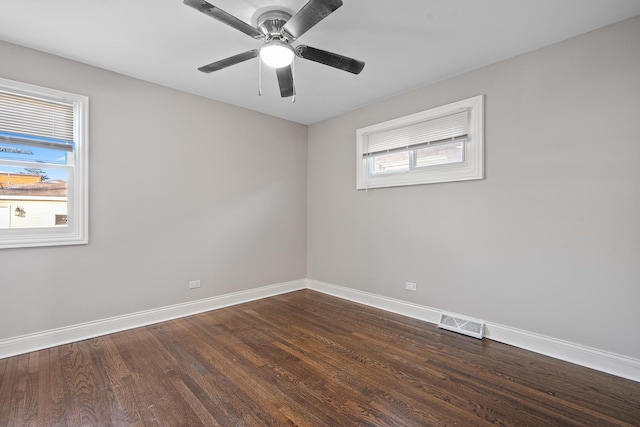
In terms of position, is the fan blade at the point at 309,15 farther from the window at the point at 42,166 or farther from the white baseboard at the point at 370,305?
the white baseboard at the point at 370,305

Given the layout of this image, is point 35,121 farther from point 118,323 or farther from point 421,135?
point 421,135

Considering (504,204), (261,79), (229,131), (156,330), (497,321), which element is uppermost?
(261,79)

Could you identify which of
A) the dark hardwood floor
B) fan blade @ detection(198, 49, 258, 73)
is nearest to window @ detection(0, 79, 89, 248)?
the dark hardwood floor

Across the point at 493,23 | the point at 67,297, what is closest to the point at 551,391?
the point at 493,23

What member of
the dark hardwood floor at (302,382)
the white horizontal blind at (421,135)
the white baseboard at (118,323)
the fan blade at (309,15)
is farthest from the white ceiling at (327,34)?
the dark hardwood floor at (302,382)

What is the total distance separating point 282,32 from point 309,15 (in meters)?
0.40

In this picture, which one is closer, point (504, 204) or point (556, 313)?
point (556, 313)

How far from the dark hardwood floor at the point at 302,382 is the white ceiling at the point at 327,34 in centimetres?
271

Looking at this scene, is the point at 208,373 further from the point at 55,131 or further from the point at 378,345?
the point at 55,131

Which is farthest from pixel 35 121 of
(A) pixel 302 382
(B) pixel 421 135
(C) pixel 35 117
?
(B) pixel 421 135

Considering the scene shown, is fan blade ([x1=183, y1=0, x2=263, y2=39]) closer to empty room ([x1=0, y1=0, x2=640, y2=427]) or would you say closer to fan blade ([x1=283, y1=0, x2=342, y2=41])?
empty room ([x1=0, y1=0, x2=640, y2=427])

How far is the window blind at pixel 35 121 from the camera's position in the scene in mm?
2570

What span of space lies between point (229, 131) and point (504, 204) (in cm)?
337

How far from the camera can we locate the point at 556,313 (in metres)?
2.53
